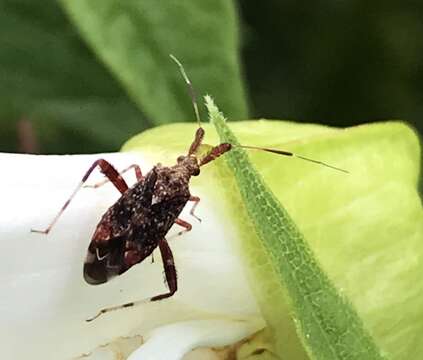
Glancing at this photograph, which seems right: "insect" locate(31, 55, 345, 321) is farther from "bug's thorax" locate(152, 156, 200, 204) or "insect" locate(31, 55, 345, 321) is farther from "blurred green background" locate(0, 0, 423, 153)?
"blurred green background" locate(0, 0, 423, 153)

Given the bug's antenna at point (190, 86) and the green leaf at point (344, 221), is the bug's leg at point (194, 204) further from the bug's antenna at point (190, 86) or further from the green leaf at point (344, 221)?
the bug's antenna at point (190, 86)

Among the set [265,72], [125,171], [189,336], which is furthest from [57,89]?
[189,336]

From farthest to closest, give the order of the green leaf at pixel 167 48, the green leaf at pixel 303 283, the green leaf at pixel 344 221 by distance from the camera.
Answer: the green leaf at pixel 167 48 < the green leaf at pixel 344 221 < the green leaf at pixel 303 283

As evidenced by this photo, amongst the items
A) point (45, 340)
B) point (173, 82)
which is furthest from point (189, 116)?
point (45, 340)

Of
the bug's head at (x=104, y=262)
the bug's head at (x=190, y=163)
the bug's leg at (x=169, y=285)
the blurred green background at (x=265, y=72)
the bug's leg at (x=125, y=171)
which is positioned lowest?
the bug's leg at (x=169, y=285)

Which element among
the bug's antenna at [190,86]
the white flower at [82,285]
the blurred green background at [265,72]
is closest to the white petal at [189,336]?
the white flower at [82,285]

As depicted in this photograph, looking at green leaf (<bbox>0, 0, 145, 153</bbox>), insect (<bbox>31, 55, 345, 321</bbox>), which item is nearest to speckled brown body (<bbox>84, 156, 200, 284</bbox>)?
insect (<bbox>31, 55, 345, 321</bbox>)

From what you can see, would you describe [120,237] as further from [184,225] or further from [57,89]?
[57,89]
